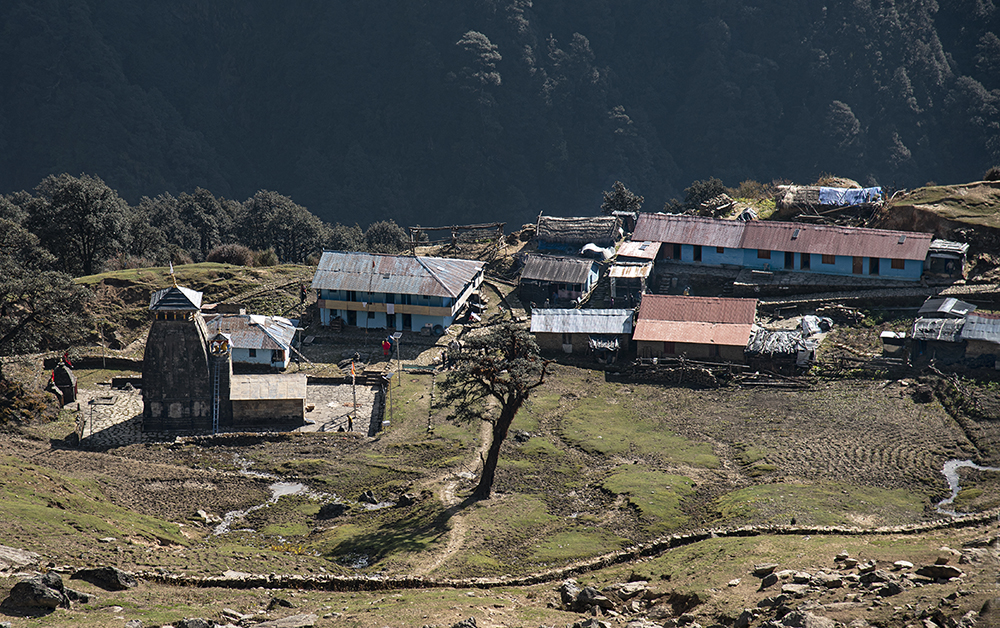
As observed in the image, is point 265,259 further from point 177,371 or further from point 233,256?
point 177,371

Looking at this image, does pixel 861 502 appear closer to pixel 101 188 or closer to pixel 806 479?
pixel 806 479

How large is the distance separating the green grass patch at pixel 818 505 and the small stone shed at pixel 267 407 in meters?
26.6

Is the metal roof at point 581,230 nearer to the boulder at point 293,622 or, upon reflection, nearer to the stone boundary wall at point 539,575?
the stone boundary wall at point 539,575

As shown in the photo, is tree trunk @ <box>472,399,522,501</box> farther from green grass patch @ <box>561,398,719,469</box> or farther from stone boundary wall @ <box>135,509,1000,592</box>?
green grass patch @ <box>561,398,719,469</box>

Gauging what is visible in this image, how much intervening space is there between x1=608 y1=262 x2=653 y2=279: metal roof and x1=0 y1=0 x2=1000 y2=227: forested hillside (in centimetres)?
10982

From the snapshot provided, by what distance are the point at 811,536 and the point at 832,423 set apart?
1875 cm

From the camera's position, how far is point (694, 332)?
68.8 m

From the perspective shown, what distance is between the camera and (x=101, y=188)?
286ft

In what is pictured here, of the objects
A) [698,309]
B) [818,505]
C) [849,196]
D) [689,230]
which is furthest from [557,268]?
[818,505]

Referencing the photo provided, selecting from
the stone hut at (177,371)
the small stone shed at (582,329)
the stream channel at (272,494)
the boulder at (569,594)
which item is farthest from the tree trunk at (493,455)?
the small stone shed at (582,329)

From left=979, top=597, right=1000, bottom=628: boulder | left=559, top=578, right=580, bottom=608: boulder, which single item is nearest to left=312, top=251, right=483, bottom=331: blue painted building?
left=559, top=578, right=580, bottom=608: boulder

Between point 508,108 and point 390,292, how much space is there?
124 meters

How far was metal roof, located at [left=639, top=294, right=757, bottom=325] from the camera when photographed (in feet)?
230

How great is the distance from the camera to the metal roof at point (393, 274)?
75875 millimetres
